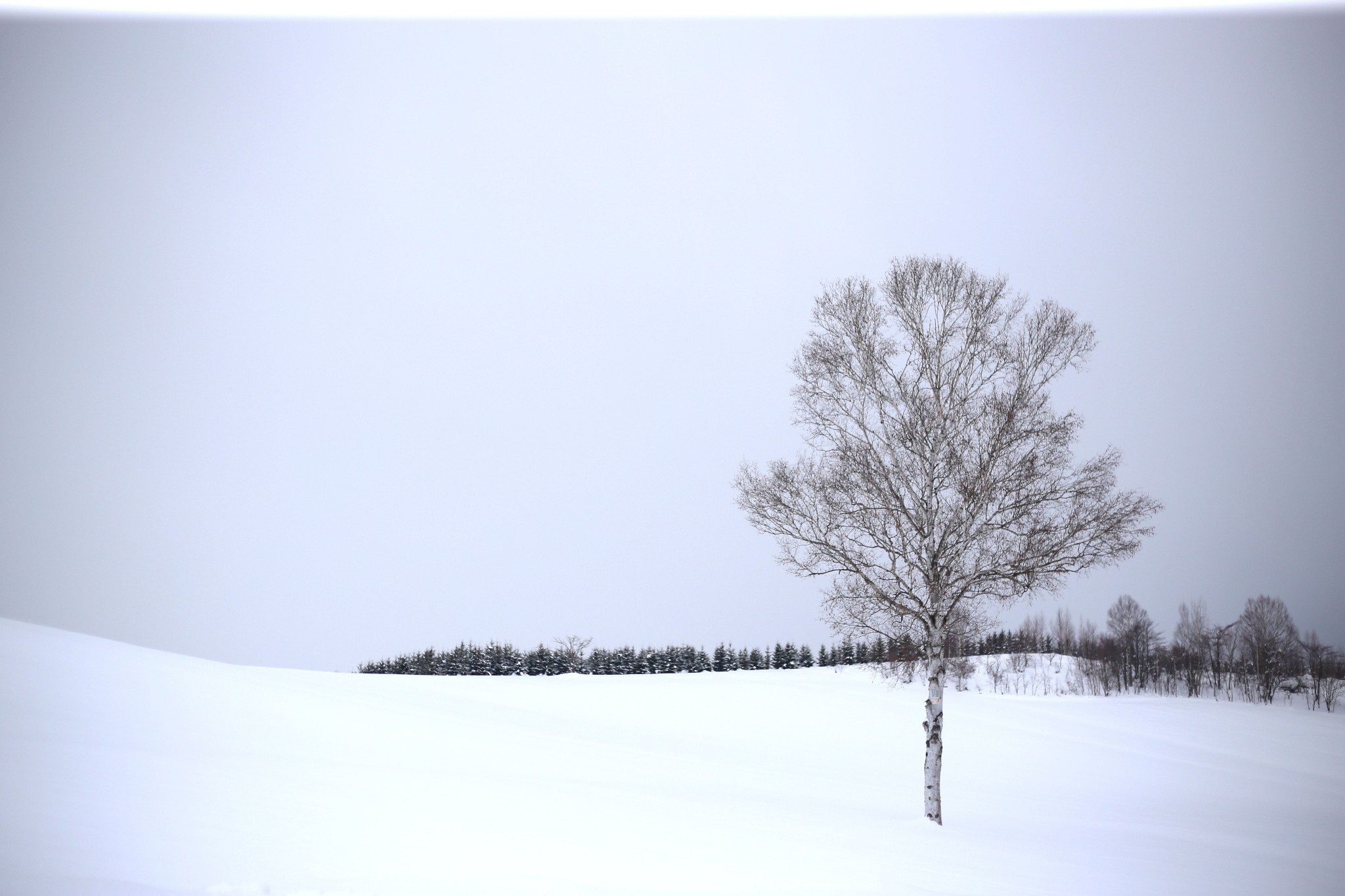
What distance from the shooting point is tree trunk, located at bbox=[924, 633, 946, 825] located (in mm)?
14797

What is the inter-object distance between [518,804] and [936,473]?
969cm

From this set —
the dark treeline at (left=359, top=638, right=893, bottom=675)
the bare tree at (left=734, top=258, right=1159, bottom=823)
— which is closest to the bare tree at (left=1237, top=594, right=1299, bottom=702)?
the dark treeline at (left=359, top=638, right=893, bottom=675)

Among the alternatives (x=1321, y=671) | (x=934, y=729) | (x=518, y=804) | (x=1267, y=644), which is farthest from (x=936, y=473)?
(x=1267, y=644)

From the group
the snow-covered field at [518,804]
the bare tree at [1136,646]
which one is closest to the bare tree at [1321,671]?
the bare tree at [1136,646]

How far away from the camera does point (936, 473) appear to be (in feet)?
50.8

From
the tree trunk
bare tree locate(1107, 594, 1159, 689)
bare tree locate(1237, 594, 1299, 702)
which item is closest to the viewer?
the tree trunk

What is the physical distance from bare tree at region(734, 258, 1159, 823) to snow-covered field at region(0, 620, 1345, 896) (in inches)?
157

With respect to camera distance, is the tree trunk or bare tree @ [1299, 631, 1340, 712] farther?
bare tree @ [1299, 631, 1340, 712]

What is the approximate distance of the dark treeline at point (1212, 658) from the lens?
186 feet

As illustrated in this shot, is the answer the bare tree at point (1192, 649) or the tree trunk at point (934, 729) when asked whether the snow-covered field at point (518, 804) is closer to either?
the tree trunk at point (934, 729)

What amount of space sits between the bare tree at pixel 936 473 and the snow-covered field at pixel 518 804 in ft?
13.1

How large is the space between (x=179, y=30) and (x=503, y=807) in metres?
24.3

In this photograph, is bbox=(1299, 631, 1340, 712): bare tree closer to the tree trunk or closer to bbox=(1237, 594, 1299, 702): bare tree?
bbox=(1237, 594, 1299, 702): bare tree

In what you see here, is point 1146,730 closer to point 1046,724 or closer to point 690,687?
point 1046,724
